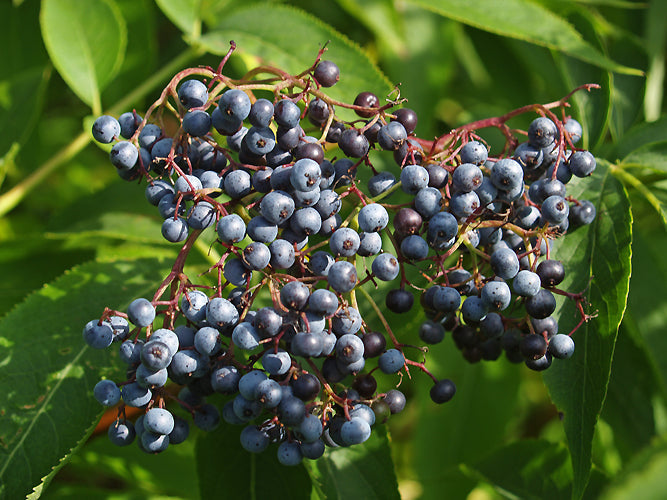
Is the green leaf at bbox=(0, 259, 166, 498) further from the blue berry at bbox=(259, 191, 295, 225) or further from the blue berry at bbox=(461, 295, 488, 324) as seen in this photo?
the blue berry at bbox=(461, 295, 488, 324)

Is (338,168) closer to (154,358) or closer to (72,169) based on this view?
(154,358)

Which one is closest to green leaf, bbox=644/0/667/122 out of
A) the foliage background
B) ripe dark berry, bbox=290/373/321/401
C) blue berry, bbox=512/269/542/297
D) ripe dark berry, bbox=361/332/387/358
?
the foliage background

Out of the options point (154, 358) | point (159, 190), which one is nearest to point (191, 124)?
point (159, 190)

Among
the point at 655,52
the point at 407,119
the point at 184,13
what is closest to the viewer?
the point at 407,119

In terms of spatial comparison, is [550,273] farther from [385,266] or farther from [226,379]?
[226,379]

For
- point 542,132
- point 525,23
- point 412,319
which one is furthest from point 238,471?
point 525,23

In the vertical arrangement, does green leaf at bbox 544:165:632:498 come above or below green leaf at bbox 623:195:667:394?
above

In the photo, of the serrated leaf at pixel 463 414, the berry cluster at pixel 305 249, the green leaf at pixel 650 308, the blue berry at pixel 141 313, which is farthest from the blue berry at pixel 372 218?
the serrated leaf at pixel 463 414
